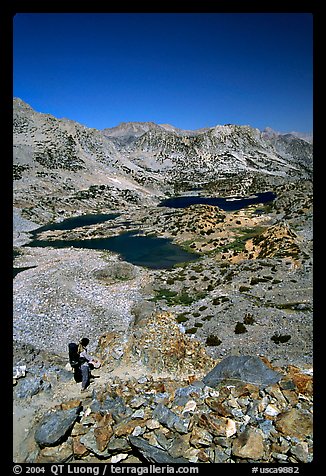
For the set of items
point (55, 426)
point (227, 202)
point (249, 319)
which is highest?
point (227, 202)

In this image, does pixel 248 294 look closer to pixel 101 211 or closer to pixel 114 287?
pixel 114 287

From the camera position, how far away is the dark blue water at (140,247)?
3838 cm

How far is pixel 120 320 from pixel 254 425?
Answer: 666 inches

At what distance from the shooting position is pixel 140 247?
45.4 m

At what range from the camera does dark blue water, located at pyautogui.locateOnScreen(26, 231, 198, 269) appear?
38375 millimetres

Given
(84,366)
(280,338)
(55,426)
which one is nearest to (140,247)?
(280,338)

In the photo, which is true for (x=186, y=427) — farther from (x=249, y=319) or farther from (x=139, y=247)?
(x=139, y=247)

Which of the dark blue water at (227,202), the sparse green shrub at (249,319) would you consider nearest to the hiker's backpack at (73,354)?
the sparse green shrub at (249,319)

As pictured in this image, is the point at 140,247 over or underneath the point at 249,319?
over

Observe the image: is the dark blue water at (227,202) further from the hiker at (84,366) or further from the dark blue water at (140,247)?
the hiker at (84,366)

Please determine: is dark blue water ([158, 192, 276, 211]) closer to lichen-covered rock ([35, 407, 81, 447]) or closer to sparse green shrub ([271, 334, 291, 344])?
sparse green shrub ([271, 334, 291, 344])

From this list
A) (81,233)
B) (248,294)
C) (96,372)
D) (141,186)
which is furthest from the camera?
(141,186)
